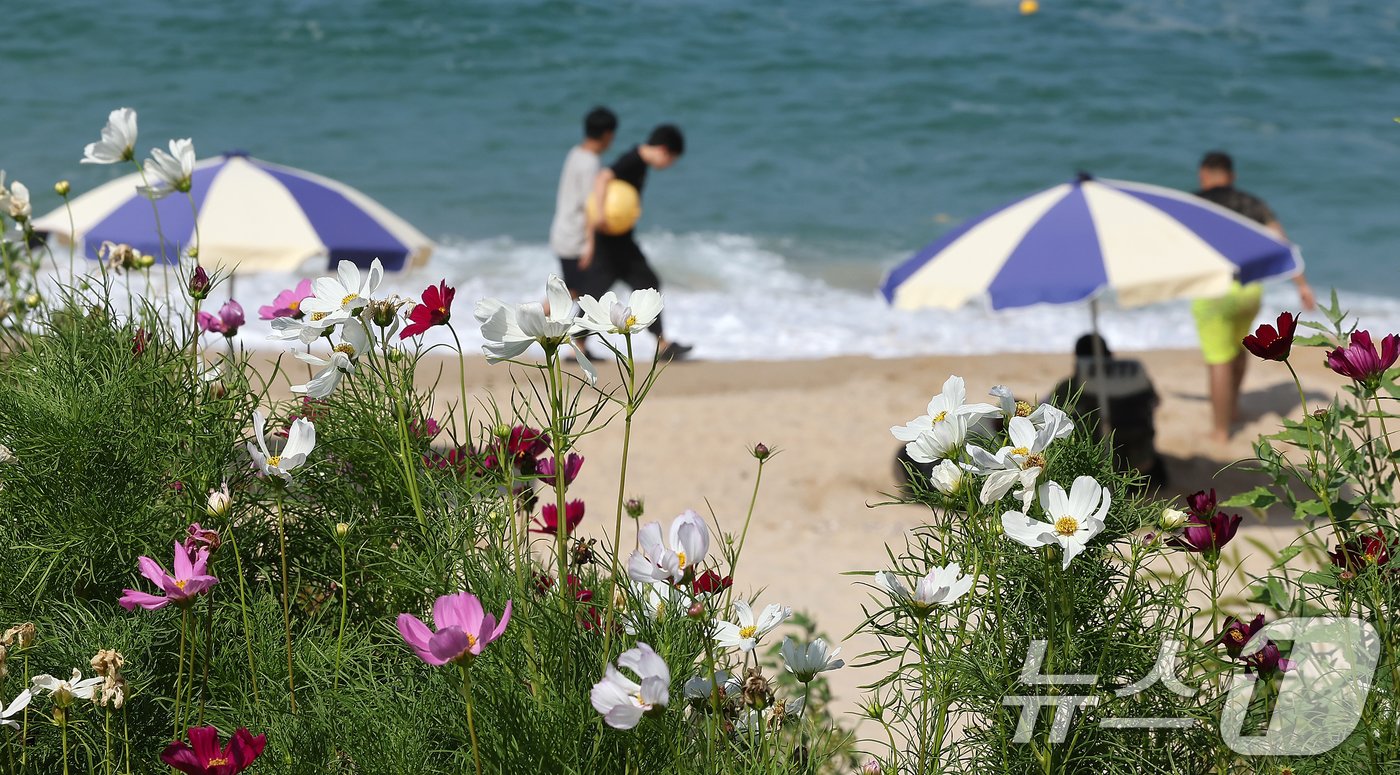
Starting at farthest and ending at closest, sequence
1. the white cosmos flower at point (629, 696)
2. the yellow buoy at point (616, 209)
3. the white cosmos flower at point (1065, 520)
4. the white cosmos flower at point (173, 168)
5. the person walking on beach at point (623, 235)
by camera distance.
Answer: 1. the yellow buoy at point (616, 209)
2. the person walking on beach at point (623, 235)
3. the white cosmos flower at point (173, 168)
4. the white cosmos flower at point (1065, 520)
5. the white cosmos flower at point (629, 696)

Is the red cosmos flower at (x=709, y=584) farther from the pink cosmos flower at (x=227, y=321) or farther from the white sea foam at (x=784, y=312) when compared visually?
the white sea foam at (x=784, y=312)

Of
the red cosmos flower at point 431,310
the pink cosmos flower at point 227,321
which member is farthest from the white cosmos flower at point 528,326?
the pink cosmos flower at point 227,321

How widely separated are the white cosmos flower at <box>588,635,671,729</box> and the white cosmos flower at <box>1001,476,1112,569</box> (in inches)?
15.8

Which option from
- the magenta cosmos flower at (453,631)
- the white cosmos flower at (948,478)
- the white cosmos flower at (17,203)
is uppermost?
the white cosmos flower at (948,478)

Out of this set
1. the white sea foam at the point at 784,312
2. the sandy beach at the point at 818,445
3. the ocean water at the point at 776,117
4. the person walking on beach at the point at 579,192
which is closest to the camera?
the sandy beach at the point at 818,445

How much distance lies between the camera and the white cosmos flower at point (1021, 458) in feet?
4.62

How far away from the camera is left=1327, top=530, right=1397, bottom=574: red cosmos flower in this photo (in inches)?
62.6

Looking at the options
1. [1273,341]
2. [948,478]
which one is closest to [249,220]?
[948,478]

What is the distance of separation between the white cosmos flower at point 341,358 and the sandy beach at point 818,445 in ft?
11.3

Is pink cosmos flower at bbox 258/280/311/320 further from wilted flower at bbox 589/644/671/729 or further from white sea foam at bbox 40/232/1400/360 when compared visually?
white sea foam at bbox 40/232/1400/360

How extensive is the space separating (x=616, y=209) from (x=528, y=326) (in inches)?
333

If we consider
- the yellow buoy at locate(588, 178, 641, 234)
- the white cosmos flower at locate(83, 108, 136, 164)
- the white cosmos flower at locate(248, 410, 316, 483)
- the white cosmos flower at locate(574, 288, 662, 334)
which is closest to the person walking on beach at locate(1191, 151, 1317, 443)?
the yellow buoy at locate(588, 178, 641, 234)

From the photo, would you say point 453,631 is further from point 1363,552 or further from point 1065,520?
point 1363,552

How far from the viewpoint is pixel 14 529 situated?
1823 millimetres
